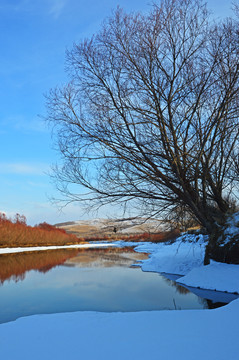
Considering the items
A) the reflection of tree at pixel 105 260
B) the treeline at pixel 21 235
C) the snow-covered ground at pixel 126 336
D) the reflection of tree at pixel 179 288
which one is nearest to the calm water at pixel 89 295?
the reflection of tree at pixel 179 288

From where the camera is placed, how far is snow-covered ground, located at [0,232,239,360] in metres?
3.02

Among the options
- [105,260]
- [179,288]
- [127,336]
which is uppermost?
[127,336]

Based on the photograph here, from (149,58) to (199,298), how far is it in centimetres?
640

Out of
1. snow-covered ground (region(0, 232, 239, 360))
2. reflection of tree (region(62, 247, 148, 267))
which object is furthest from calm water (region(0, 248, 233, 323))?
reflection of tree (region(62, 247, 148, 267))

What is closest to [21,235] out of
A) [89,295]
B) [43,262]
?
[43,262]

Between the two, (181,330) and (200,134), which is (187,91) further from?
(181,330)

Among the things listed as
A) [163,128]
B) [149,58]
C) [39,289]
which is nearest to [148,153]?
[163,128]

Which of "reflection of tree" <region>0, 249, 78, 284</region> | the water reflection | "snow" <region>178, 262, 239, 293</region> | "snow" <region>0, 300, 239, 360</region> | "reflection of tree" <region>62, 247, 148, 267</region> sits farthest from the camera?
"reflection of tree" <region>62, 247, 148, 267</region>

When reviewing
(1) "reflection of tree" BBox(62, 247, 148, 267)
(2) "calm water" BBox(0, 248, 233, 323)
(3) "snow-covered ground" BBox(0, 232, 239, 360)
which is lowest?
(2) "calm water" BBox(0, 248, 233, 323)

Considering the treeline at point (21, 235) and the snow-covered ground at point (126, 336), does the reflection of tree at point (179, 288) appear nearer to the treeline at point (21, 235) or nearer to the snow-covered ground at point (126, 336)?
the snow-covered ground at point (126, 336)

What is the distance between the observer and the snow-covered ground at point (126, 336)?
3.02 metres

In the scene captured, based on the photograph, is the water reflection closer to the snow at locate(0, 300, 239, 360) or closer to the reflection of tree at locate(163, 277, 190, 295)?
the reflection of tree at locate(163, 277, 190, 295)

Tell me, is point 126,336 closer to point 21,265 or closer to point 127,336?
point 127,336

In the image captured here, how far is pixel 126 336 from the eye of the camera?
357cm
